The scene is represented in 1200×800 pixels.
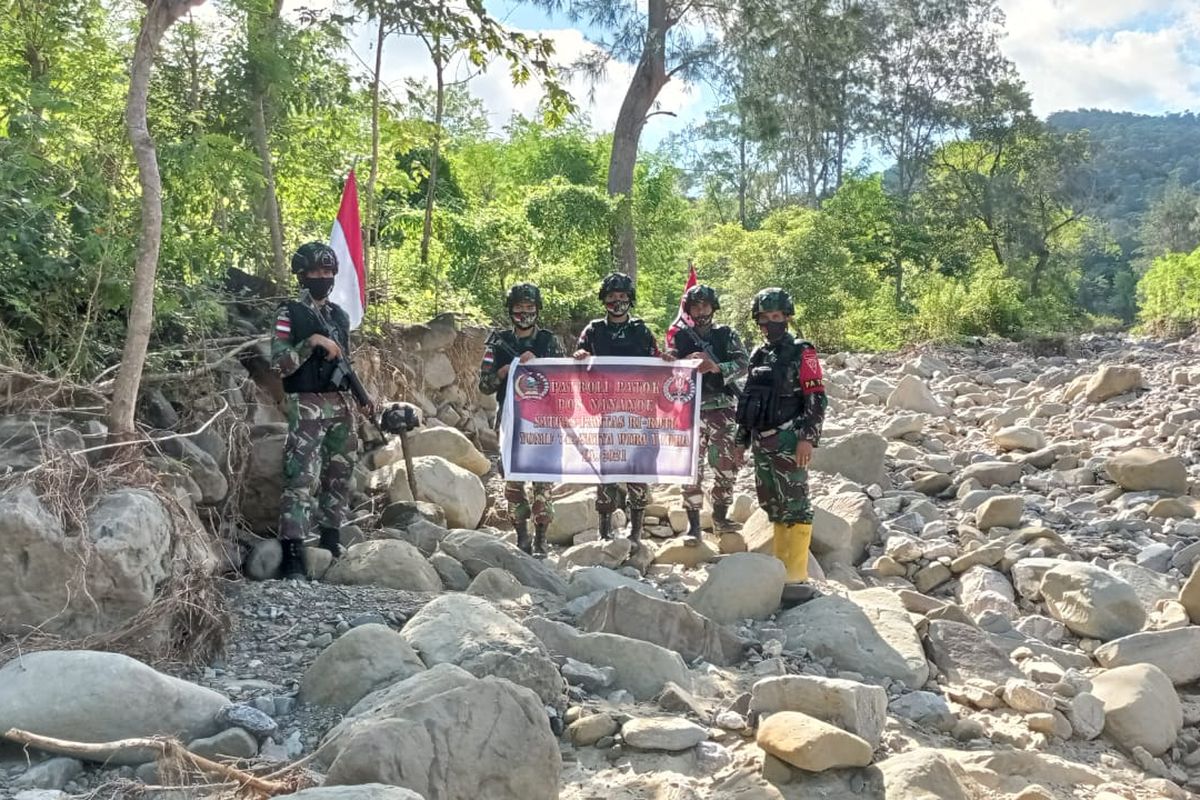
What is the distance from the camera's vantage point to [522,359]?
20.2 ft

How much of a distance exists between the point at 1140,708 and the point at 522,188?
11558 millimetres

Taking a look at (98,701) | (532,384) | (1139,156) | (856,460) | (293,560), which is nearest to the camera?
(98,701)

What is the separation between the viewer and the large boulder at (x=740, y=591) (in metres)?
4.89

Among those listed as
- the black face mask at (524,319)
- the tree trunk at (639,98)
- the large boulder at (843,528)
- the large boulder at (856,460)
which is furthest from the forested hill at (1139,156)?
the black face mask at (524,319)

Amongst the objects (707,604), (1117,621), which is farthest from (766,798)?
(1117,621)

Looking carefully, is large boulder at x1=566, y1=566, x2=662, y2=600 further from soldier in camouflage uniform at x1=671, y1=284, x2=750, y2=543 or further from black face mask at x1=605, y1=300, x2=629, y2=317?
black face mask at x1=605, y1=300, x2=629, y2=317

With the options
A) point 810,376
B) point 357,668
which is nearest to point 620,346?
point 810,376

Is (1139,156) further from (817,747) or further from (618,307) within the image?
(817,747)

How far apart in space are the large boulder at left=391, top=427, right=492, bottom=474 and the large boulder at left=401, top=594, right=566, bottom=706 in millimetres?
3802

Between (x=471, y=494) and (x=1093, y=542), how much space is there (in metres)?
4.44

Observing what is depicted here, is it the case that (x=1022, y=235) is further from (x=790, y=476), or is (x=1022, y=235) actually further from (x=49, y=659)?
(x=49, y=659)

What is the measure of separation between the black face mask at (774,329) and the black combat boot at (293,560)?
2713 millimetres

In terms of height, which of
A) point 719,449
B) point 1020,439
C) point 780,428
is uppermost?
point 780,428

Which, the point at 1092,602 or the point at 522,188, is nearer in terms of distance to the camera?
the point at 1092,602
